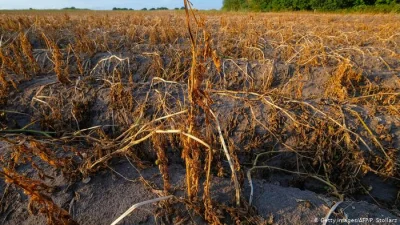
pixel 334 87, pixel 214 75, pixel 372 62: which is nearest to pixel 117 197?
pixel 214 75

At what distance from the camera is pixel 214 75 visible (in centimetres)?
416

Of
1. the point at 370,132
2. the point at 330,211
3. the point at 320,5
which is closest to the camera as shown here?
the point at 330,211

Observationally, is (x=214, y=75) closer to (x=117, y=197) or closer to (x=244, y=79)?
(x=244, y=79)

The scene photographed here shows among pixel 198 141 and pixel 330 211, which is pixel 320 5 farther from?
pixel 198 141

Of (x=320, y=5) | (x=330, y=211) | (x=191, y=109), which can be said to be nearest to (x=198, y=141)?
(x=191, y=109)

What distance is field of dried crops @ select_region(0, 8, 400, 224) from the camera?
5.34ft

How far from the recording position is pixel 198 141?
1438mm

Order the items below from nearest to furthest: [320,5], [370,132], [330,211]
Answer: [330,211], [370,132], [320,5]

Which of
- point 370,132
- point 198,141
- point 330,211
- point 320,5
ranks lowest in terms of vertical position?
point 330,211

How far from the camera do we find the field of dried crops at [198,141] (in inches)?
64.1

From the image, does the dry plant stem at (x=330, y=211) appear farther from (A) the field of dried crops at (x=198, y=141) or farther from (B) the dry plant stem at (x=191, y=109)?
(B) the dry plant stem at (x=191, y=109)

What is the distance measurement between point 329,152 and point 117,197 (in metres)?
1.90

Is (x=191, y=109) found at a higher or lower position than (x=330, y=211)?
higher

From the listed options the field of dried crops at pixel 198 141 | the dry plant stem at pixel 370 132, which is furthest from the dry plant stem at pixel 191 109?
the dry plant stem at pixel 370 132
